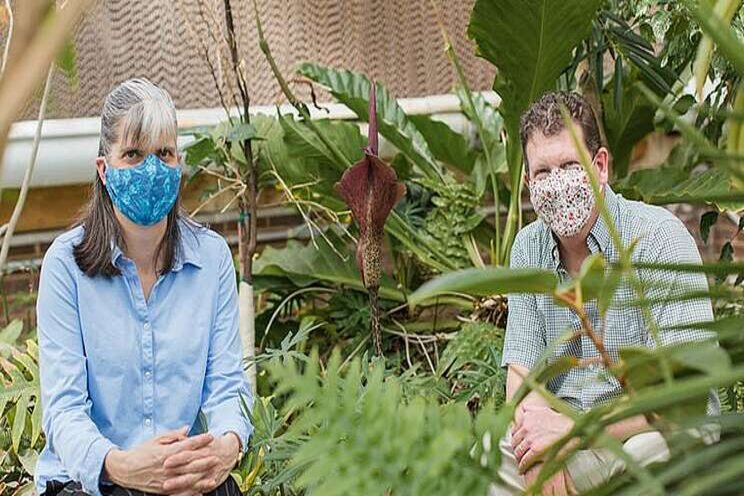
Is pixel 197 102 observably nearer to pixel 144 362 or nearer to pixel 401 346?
pixel 401 346

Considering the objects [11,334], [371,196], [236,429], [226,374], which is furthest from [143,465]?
[11,334]

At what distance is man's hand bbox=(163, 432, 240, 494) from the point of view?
6.89 ft

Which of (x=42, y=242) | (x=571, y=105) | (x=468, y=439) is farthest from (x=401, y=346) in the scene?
(x=468, y=439)

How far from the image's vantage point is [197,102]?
12.3ft

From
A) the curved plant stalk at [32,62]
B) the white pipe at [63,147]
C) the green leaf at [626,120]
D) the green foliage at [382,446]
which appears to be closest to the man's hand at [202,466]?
the green foliage at [382,446]

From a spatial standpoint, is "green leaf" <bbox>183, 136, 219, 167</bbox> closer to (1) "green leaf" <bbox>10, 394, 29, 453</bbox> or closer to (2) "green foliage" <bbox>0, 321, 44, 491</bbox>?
(2) "green foliage" <bbox>0, 321, 44, 491</bbox>

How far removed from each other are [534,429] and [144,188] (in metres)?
0.86

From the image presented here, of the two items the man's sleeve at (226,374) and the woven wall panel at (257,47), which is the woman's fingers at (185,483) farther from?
the woven wall panel at (257,47)

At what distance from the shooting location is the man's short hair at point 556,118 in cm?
231

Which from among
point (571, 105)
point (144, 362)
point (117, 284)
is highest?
point (571, 105)

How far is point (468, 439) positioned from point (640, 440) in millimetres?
1256

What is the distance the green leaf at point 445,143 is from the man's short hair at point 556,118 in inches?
46.6

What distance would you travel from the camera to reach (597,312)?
7.08 feet

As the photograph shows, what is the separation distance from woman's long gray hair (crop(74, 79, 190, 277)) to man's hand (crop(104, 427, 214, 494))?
1.24 ft
